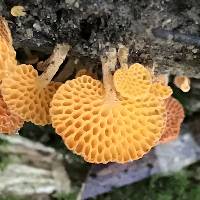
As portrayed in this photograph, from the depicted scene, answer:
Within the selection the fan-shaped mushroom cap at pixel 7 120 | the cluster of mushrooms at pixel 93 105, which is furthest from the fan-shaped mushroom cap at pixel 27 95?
the fan-shaped mushroom cap at pixel 7 120

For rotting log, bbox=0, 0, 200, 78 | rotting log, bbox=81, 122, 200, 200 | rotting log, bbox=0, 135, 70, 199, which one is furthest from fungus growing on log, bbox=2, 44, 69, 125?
rotting log, bbox=81, 122, 200, 200

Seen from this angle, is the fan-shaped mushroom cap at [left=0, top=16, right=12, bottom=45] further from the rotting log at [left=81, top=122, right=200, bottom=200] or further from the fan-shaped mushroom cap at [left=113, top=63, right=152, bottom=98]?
the rotting log at [left=81, top=122, right=200, bottom=200]

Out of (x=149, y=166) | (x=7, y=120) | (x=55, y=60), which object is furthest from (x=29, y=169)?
(x=55, y=60)

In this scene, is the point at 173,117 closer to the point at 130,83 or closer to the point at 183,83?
the point at 183,83

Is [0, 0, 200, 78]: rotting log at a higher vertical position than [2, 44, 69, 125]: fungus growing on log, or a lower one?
higher

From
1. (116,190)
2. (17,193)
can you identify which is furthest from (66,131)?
(116,190)

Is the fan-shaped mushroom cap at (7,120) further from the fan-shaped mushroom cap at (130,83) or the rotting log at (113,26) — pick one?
the fan-shaped mushroom cap at (130,83)

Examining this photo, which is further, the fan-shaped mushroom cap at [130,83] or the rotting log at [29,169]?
the rotting log at [29,169]
